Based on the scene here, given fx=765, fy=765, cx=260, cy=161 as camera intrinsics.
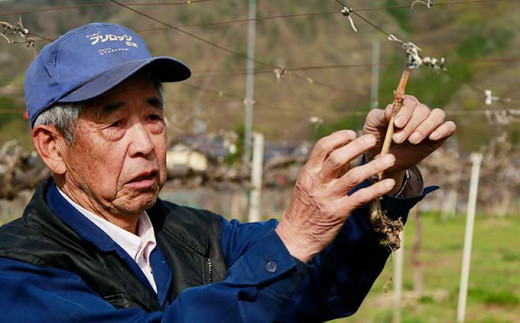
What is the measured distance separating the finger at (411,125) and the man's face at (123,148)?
0.62 meters

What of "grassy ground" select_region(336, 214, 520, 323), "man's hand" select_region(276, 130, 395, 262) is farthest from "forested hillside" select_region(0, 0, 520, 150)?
"man's hand" select_region(276, 130, 395, 262)

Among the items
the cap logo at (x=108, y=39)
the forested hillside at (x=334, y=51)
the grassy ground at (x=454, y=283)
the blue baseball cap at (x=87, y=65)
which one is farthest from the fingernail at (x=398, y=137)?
the forested hillside at (x=334, y=51)

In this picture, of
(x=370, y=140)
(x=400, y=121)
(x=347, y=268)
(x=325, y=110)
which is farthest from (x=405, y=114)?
(x=325, y=110)

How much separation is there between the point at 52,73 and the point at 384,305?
448 inches

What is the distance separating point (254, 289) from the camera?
1604mm

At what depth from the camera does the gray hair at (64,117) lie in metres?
1.95

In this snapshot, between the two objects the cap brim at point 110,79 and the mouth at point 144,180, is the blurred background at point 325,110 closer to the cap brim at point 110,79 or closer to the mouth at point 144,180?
the mouth at point 144,180

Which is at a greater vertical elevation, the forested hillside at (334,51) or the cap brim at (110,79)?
the forested hillside at (334,51)

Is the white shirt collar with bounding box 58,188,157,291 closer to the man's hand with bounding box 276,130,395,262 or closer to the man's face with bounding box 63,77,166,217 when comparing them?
the man's face with bounding box 63,77,166,217

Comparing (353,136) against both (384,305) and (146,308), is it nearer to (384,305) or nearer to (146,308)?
(146,308)

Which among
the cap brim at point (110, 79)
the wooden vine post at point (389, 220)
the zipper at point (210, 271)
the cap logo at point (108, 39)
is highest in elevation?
the cap logo at point (108, 39)

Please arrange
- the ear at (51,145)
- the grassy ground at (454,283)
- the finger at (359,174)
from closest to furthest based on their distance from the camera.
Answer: the finger at (359,174) → the ear at (51,145) → the grassy ground at (454,283)

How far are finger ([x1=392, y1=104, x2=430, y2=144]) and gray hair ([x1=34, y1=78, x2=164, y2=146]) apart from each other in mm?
789

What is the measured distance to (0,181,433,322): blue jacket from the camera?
5.25 feet
